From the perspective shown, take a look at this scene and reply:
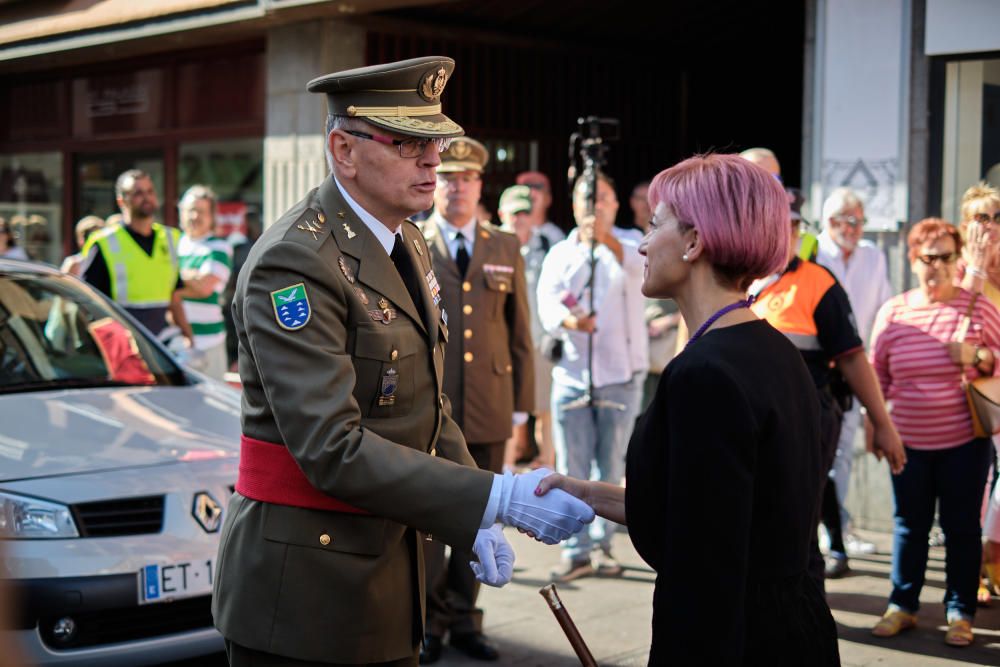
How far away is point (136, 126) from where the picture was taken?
14.1 m

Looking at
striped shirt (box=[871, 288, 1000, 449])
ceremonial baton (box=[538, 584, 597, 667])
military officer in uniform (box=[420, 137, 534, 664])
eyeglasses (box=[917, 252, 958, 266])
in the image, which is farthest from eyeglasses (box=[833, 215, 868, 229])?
ceremonial baton (box=[538, 584, 597, 667])

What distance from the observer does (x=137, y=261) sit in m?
8.54

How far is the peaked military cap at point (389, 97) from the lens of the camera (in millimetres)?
3064

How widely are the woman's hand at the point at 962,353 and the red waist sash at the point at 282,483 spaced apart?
12.6ft

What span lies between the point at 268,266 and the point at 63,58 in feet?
40.3

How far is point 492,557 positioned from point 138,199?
6404mm

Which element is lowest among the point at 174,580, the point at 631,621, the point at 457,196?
the point at 631,621

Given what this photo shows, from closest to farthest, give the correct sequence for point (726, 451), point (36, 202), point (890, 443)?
1. point (726, 451)
2. point (890, 443)
3. point (36, 202)

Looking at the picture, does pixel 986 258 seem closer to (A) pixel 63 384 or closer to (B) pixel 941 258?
(B) pixel 941 258

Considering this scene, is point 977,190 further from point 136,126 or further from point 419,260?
point 136,126

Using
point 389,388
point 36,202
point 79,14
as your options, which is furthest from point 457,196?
point 36,202

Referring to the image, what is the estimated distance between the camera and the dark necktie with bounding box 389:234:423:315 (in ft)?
10.6

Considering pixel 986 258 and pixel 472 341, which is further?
pixel 986 258

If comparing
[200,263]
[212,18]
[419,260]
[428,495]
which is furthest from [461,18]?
[428,495]
